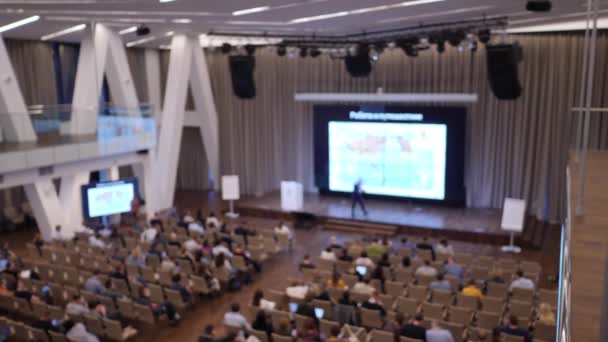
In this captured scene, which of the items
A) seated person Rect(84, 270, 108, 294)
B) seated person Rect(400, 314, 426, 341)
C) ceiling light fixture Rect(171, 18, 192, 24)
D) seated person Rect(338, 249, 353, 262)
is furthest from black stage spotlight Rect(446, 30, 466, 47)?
seated person Rect(84, 270, 108, 294)

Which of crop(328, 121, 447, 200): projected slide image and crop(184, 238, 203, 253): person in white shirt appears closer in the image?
crop(184, 238, 203, 253): person in white shirt

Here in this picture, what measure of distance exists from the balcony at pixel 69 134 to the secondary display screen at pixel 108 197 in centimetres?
93

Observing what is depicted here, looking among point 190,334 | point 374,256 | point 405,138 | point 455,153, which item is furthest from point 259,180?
point 190,334

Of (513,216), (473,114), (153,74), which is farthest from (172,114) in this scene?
(513,216)

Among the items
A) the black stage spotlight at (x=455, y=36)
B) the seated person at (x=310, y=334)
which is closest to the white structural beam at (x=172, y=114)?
the black stage spotlight at (x=455, y=36)

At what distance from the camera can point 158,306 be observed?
9719 millimetres

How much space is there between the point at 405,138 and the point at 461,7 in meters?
7.28

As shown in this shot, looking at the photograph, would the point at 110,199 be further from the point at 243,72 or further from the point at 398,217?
the point at 398,217

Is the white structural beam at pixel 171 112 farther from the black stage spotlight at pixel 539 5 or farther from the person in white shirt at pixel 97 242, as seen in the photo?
the black stage spotlight at pixel 539 5

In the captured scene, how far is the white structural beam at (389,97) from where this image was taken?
1628cm

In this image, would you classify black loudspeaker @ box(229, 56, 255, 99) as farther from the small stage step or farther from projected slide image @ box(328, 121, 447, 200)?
the small stage step

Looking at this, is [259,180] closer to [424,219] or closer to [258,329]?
[424,219]

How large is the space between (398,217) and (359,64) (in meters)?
4.74

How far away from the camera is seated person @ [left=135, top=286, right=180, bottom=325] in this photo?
31.6 feet
